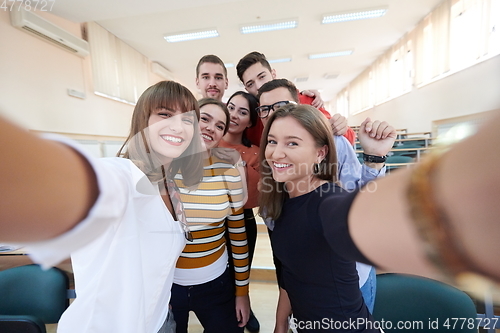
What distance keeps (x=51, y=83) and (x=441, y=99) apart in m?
7.05

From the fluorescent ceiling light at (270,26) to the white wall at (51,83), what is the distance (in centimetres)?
314

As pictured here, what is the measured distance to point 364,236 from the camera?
0.23m

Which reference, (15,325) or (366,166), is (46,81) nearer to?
(15,325)

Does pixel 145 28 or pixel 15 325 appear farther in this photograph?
pixel 145 28

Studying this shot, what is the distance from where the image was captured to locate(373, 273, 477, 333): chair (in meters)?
0.91

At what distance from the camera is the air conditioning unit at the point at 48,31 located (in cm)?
271

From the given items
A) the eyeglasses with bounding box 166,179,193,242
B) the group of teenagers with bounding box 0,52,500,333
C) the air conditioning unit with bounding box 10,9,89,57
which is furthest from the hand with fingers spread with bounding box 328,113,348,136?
the air conditioning unit with bounding box 10,9,89,57

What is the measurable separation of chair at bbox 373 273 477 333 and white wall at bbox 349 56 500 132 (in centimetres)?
→ 256

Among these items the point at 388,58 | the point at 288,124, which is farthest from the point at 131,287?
the point at 388,58

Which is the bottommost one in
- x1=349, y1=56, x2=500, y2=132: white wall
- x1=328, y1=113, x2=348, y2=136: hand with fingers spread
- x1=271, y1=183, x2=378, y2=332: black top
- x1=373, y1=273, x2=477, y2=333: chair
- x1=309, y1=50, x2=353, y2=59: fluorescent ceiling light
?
x1=373, y1=273, x2=477, y2=333: chair

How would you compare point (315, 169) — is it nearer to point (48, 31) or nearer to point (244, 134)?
point (244, 134)

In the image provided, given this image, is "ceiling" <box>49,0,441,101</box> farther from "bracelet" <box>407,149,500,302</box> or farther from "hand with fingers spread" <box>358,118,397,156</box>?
"bracelet" <box>407,149,500,302</box>

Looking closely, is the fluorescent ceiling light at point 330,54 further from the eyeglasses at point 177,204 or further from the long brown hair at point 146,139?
the eyeglasses at point 177,204

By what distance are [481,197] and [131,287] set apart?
0.70m
